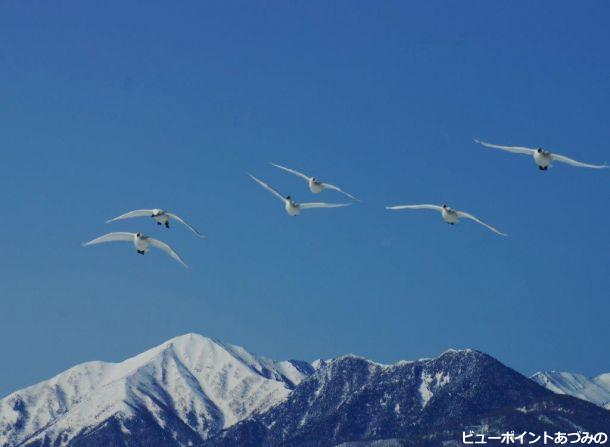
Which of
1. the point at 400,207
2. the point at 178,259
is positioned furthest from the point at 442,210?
the point at 178,259

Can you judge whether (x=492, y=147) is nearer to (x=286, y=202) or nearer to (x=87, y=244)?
(x=286, y=202)

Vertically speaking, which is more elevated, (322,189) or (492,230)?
(322,189)

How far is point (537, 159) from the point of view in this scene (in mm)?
157000

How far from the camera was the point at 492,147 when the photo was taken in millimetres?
140125

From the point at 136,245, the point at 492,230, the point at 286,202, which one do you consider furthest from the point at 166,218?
the point at 492,230

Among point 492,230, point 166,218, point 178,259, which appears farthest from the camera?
point 166,218

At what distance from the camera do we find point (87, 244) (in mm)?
150500

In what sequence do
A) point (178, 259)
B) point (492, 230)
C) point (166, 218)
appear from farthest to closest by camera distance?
point (166, 218) → point (178, 259) → point (492, 230)

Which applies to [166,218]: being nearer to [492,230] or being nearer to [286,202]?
[286,202]

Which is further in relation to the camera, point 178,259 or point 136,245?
point 136,245

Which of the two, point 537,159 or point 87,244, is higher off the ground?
point 537,159

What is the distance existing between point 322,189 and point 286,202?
5.18 m

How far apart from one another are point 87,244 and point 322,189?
34.3 meters

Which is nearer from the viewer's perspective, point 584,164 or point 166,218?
point 584,164
